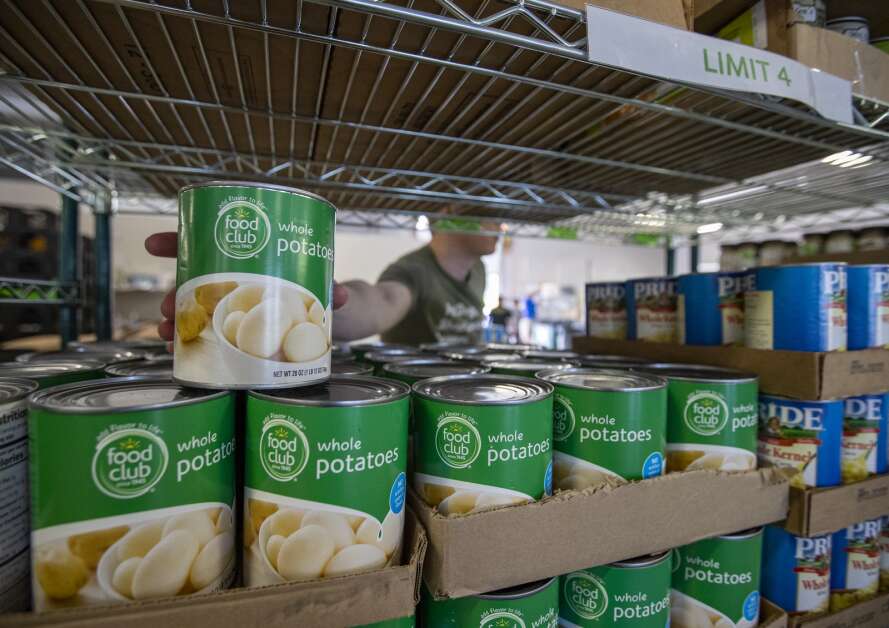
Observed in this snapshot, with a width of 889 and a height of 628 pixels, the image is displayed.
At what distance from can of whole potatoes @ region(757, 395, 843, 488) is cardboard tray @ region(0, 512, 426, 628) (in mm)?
812

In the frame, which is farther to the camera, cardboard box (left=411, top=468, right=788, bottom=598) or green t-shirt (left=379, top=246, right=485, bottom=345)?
green t-shirt (left=379, top=246, right=485, bottom=345)

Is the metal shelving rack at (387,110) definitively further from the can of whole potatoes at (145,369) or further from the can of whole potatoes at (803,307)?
the can of whole potatoes at (145,369)

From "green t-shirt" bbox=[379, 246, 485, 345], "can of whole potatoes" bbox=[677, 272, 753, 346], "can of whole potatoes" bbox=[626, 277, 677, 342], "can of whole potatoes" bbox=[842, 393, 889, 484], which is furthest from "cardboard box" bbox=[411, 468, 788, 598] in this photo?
"green t-shirt" bbox=[379, 246, 485, 345]

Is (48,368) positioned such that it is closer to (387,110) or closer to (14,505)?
(14,505)

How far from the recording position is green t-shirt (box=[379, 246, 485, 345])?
2281 mm

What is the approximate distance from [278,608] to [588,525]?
1.47 ft

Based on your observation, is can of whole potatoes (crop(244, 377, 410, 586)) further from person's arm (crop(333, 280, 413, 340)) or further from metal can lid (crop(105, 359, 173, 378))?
person's arm (crop(333, 280, 413, 340))

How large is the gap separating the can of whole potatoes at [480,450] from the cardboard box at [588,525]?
25 millimetres

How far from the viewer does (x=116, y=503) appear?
49 centimetres

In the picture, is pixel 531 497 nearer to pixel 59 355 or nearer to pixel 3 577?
pixel 3 577

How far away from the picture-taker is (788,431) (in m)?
0.93

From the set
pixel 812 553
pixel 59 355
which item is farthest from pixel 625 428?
pixel 59 355

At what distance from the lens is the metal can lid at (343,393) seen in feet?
1.81

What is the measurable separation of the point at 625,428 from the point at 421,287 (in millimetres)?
1640
